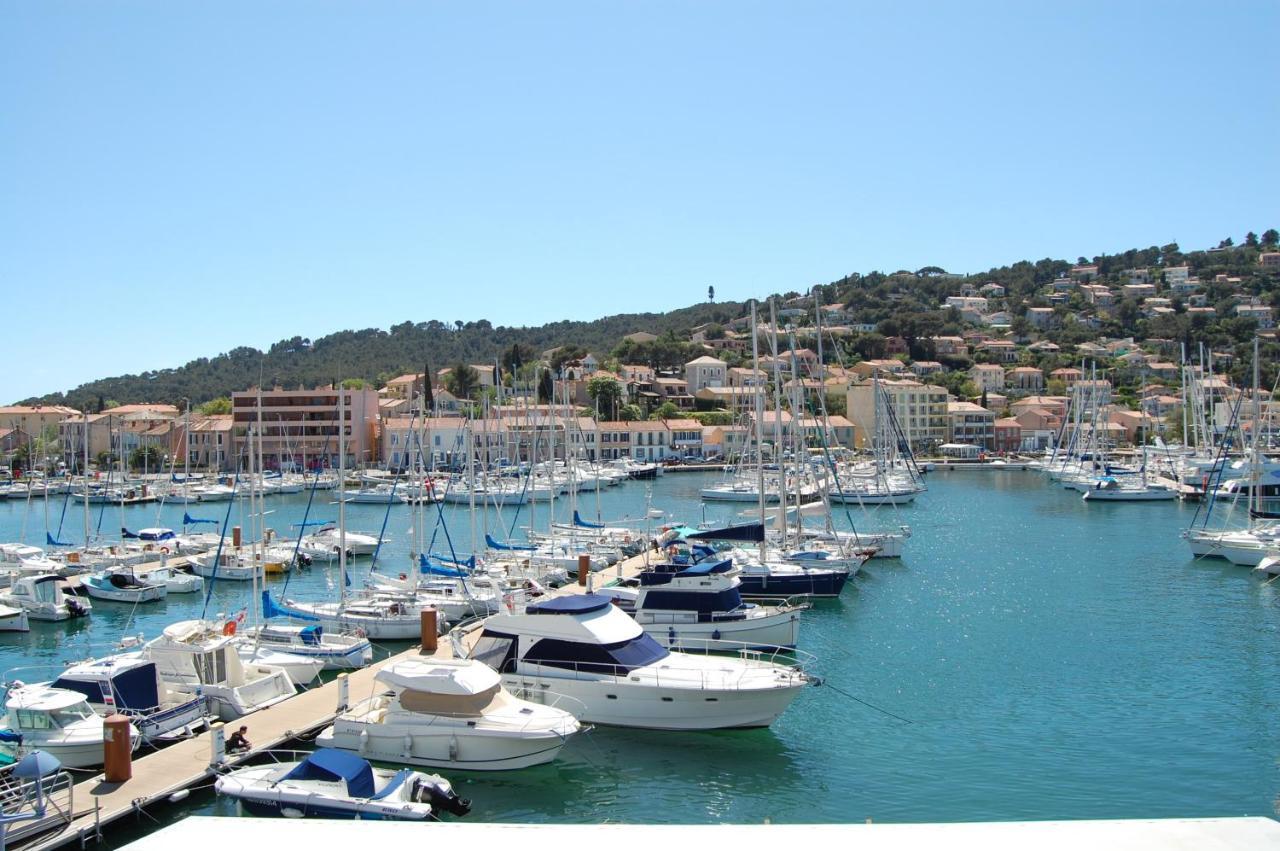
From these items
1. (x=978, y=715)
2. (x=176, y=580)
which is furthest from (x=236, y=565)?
(x=978, y=715)

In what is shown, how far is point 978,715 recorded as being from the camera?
2508 centimetres

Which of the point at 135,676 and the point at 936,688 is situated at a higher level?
the point at 135,676

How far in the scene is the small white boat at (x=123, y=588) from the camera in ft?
137

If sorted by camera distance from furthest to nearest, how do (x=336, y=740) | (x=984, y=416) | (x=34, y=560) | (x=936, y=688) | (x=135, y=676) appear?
(x=984, y=416)
(x=34, y=560)
(x=936, y=688)
(x=135, y=676)
(x=336, y=740)

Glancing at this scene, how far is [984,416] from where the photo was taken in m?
136

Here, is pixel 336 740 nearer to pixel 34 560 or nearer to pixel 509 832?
pixel 509 832

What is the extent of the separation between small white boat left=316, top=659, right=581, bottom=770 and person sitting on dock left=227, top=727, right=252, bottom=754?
4.59 ft

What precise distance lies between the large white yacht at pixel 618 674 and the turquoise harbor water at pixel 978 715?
0.61 metres

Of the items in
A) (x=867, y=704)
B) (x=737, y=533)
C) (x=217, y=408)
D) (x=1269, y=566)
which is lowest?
(x=867, y=704)

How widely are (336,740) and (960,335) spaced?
185 meters

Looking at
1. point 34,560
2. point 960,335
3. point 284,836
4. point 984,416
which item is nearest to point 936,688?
point 284,836

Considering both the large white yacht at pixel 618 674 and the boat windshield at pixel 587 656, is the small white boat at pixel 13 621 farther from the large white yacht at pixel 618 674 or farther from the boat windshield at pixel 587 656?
the boat windshield at pixel 587 656

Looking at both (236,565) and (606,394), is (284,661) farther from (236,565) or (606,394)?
(606,394)

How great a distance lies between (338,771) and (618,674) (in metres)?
7.33
